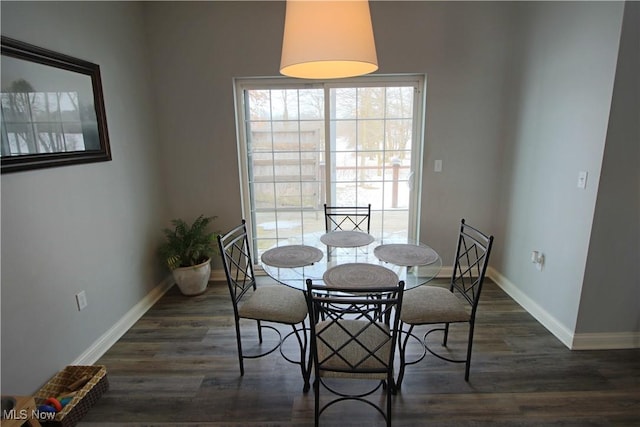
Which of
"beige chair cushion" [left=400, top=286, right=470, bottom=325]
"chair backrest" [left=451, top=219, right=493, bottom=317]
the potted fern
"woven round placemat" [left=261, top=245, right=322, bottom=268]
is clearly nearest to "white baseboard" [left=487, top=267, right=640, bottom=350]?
"chair backrest" [left=451, top=219, right=493, bottom=317]

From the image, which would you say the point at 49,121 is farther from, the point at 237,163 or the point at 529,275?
the point at 529,275

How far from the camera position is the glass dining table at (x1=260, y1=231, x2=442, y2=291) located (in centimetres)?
192

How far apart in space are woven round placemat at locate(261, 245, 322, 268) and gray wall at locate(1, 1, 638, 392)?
1.23 meters

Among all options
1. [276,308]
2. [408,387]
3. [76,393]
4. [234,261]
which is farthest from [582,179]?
[76,393]

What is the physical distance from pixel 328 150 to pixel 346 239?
3.78 ft

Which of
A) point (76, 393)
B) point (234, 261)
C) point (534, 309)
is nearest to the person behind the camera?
point (76, 393)

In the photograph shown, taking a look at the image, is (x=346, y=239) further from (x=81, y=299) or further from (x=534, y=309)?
(x=81, y=299)

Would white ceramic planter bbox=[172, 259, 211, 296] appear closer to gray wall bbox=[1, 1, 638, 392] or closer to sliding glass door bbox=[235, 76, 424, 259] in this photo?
gray wall bbox=[1, 1, 638, 392]

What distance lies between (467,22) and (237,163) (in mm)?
2438

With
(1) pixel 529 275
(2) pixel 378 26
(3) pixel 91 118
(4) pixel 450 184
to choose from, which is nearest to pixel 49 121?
(3) pixel 91 118

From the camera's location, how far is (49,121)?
6.37 feet

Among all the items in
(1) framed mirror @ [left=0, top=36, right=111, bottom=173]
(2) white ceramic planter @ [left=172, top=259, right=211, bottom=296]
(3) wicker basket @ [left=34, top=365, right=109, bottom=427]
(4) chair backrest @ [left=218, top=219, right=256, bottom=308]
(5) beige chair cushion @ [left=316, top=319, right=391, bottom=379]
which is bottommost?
(3) wicker basket @ [left=34, top=365, right=109, bottom=427]

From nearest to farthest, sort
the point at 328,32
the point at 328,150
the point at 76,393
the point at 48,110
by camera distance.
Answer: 1. the point at 328,32
2. the point at 76,393
3. the point at 48,110
4. the point at 328,150

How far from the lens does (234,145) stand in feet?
10.6
